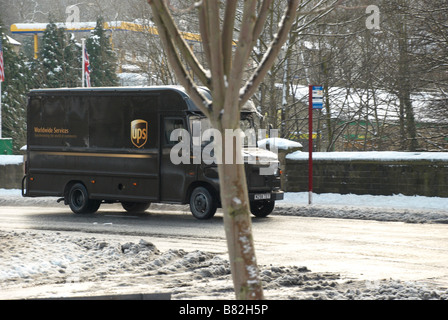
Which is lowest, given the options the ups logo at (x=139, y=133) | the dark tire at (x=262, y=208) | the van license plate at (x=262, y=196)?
the dark tire at (x=262, y=208)

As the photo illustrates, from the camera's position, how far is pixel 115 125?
752 inches

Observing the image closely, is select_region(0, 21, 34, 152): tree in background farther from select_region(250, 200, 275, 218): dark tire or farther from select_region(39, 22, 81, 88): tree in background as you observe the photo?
select_region(250, 200, 275, 218): dark tire

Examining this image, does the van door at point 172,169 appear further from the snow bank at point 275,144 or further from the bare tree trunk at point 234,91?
the bare tree trunk at point 234,91

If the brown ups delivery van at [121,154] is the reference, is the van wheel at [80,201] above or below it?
below

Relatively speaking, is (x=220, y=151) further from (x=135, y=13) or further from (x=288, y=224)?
(x=135, y=13)

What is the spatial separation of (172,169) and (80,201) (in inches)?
121

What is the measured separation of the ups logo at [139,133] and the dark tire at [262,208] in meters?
2.94

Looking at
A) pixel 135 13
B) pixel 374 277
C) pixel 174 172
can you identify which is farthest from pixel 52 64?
pixel 374 277

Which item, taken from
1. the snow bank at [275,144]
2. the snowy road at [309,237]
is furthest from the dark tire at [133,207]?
the snow bank at [275,144]

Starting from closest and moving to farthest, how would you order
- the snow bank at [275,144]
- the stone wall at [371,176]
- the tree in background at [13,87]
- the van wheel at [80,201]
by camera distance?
the van wheel at [80,201], the stone wall at [371,176], the snow bank at [275,144], the tree in background at [13,87]

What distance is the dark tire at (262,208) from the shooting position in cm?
1870

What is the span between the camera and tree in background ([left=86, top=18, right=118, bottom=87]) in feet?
172

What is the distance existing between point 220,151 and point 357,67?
27943mm

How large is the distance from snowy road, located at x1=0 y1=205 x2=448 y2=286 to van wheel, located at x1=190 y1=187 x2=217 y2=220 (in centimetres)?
28
